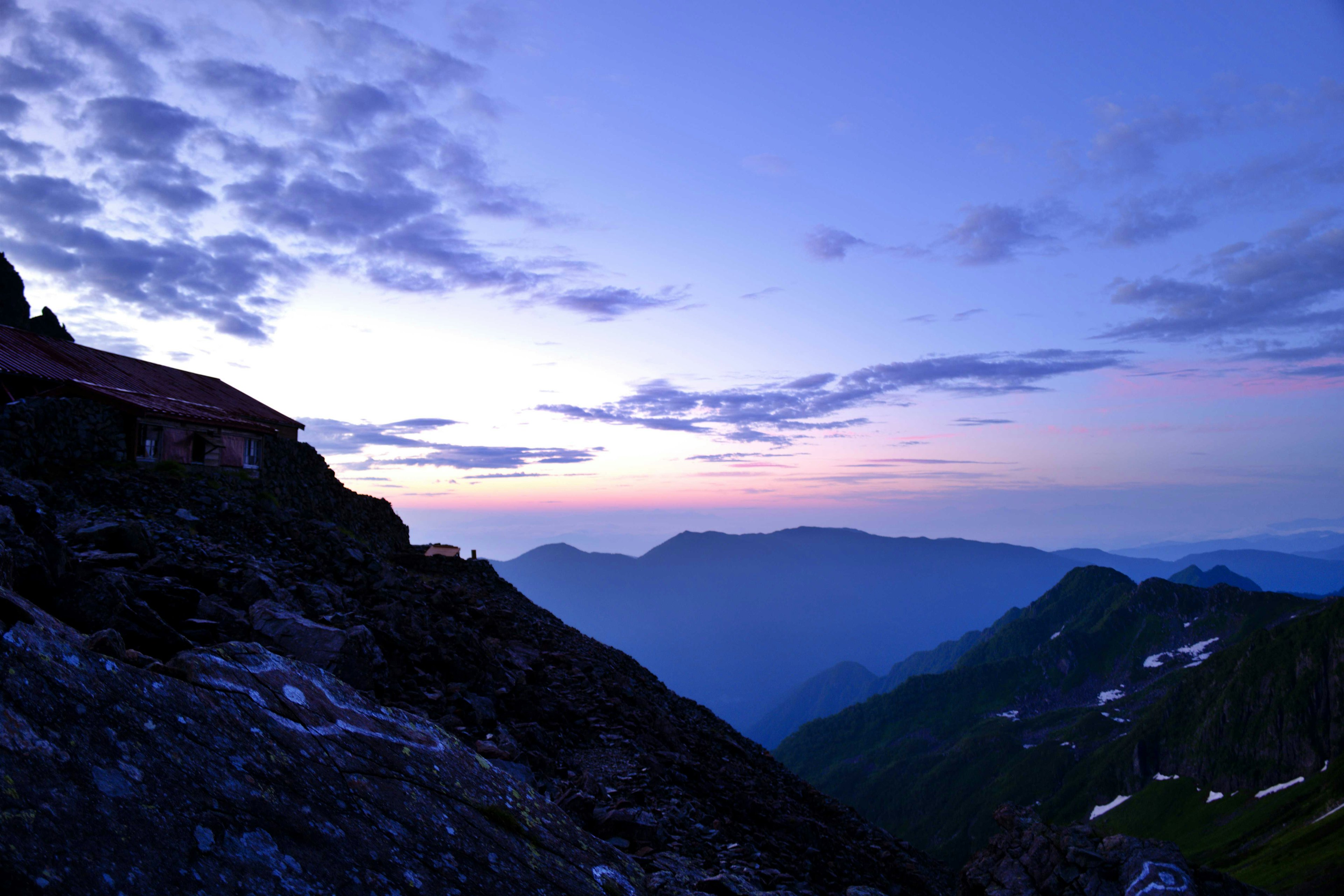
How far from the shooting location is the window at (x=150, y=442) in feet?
111

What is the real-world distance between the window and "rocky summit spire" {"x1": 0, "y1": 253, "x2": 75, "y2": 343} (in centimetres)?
6967

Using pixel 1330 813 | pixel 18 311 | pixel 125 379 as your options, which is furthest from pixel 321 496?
pixel 1330 813

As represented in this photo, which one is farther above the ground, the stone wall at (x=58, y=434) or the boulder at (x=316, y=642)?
the stone wall at (x=58, y=434)

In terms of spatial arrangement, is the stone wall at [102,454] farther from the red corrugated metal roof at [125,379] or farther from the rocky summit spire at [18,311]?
the rocky summit spire at [18,311]

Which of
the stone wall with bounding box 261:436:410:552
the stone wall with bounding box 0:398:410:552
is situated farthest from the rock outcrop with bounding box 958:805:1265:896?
the stone wall with bounding box 261:436:410:552

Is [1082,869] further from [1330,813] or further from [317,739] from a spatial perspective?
[1330,813]

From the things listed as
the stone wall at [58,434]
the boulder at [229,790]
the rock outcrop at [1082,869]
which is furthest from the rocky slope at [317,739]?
the rock outcrop at [1082,869]

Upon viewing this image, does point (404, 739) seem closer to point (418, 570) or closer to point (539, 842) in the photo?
point (539, 842)

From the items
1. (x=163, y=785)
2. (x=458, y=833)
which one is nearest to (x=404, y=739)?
(x=458, y=833)

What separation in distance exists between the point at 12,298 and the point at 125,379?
7267 centimetres

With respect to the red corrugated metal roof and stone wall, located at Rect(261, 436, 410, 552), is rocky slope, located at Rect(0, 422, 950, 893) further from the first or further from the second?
stone wall, located at Rect(261, 436, 410, 552)

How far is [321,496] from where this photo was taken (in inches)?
1858

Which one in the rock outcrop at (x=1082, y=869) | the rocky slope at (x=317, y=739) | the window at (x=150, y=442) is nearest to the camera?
the rocky slope at (x=317, y=739)

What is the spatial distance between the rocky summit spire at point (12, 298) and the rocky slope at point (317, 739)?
79.1 meters
